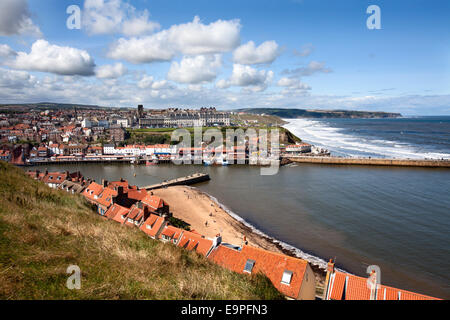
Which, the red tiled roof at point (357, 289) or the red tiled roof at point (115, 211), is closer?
the red tiled roof at point (357, 289)

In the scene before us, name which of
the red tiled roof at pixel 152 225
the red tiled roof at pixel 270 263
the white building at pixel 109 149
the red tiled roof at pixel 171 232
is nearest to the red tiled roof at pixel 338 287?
the red tiled roof at pixel 270 263

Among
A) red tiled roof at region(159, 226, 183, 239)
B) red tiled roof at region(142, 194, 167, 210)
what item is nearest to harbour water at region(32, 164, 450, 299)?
red tiled roof at region(142, 194, 167, 210)

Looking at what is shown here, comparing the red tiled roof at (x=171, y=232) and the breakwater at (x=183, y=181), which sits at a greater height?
the red tiled roof at (x=171, y=232)

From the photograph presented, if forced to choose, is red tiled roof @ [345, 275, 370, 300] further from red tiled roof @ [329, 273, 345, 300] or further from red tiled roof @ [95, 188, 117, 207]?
red tiled roof @ [95, 188, 117, 207]

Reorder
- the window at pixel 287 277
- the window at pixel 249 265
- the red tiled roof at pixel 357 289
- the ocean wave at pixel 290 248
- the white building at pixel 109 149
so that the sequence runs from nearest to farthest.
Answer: the red tiled roof at pixel 357 289 < the window at pixel 287 277 < the window at pixel 249 265 < the ocean wave at pixel 290 248 < the white building at pixel 109 149

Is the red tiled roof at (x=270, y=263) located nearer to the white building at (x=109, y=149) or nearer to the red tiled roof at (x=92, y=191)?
the red tiled roof at (x=92, y=191)

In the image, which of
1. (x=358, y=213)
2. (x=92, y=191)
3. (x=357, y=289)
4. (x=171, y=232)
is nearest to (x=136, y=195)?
(x=92, y=191)

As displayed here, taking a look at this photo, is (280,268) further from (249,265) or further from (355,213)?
(355,213)
